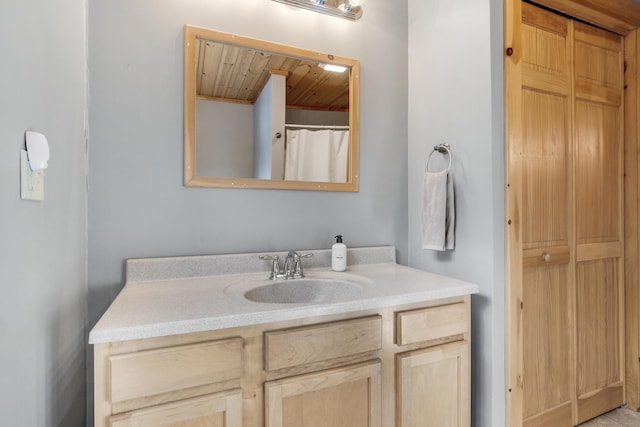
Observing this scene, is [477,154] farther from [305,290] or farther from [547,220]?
[305,290]

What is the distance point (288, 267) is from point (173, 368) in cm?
63

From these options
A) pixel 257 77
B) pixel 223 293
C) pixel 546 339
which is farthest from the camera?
pixel 546 339

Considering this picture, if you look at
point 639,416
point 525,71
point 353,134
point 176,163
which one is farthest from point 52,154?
point 639,416

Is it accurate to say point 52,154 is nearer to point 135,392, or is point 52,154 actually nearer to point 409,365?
point 135,392

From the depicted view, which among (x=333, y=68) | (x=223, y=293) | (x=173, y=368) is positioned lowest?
(x=173, y=368)

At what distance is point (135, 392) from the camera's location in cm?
78

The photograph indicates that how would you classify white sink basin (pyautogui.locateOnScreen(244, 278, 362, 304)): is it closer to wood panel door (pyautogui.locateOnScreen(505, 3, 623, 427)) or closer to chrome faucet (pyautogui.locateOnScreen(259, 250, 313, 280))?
chrome faucet (pyautogui.locateOnScreen(259, 250, 313, 280))

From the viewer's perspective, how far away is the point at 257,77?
4.72ft

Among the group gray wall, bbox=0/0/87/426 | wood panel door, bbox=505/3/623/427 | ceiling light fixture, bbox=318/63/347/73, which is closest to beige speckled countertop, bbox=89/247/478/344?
gray wall, bbox=0/0/87/426

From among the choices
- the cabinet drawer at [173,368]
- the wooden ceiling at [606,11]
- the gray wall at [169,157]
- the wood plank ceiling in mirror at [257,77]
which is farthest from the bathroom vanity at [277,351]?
the wooden ceiling at [606,11]

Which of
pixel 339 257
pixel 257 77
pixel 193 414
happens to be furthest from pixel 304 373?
pixel 257 77

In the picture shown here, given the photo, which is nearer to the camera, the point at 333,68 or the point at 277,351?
the point at 277,351

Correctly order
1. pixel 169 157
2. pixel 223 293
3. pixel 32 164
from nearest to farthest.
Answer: pixel 32 164 → pixel 223 293 → pixel 169 157

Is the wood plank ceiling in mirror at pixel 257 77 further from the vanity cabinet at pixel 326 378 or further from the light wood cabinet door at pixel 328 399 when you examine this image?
the light wood cabinet door at pixel 328 399
